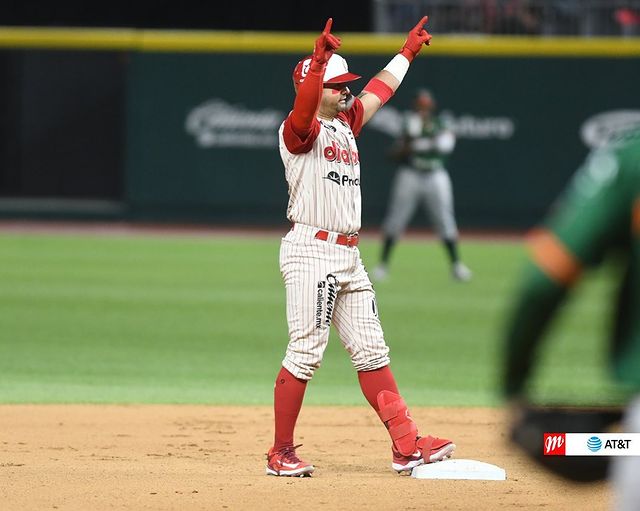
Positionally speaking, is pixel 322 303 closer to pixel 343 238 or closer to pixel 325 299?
pixel 325 299

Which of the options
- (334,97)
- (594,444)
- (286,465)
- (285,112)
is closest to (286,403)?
(286,465)

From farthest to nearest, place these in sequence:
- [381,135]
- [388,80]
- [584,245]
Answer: [381,135], [388,80], [584,245]

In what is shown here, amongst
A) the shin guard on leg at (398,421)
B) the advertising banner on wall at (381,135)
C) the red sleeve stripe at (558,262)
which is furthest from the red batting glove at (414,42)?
the advertising banner on wall at (381,135)

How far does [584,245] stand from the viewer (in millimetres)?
2580

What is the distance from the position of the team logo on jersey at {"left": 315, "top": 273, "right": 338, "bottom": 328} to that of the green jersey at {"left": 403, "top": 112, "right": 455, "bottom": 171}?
940 cm

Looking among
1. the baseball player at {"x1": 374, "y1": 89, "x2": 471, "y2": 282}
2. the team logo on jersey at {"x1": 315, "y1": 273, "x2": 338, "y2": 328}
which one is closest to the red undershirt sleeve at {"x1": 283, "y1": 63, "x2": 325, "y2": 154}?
the team logo on jersey at {"x1": 315, "y1": 273, "x2": 338, "y2": 328}

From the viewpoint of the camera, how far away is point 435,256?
60.2 ft

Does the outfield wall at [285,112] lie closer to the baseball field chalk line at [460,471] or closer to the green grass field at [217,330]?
the green grass field at [217,330]

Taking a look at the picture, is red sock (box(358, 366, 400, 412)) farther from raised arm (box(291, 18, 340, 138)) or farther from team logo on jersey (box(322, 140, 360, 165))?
raised arm (box(291, 18, 340, 138))

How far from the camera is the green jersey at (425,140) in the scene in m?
15.2

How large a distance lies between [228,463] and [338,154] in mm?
1625

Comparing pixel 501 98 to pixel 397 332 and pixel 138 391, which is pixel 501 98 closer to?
pixel 397 332

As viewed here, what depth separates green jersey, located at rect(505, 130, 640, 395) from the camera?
8.43 ft

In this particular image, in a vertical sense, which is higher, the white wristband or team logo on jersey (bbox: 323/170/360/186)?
the white wristband
